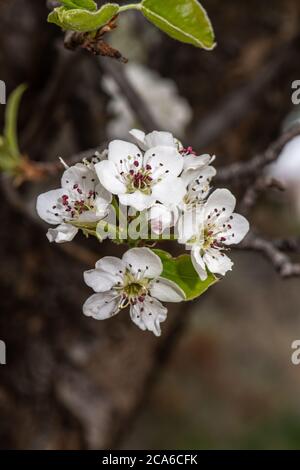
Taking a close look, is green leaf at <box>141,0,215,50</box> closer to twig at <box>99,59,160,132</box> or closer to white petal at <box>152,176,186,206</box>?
white petal at <box>152,176,186,206</box>

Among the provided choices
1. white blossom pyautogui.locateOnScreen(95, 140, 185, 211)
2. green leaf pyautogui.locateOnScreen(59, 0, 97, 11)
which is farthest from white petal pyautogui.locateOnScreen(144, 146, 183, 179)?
green leaf pyautogui.locateOnScreen(59, 0, 97, 11)

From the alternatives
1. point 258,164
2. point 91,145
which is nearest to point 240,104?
point 91,145

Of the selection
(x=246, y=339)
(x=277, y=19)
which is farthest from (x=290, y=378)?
(x=277, y=19)

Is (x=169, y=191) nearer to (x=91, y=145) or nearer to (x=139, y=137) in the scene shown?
(x=139, y=137)

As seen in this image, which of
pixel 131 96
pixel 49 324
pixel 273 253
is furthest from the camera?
pixel 49 324

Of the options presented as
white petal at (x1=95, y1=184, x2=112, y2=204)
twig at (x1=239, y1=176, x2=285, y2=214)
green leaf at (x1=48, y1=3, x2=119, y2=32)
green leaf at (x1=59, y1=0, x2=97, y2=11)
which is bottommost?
white petal at (x1=95, y1=184, x2=112, y2=204)

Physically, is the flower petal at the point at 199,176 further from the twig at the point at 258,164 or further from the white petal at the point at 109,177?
the twig at the point at 258,164

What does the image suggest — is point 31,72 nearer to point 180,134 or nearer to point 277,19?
point 180,134
